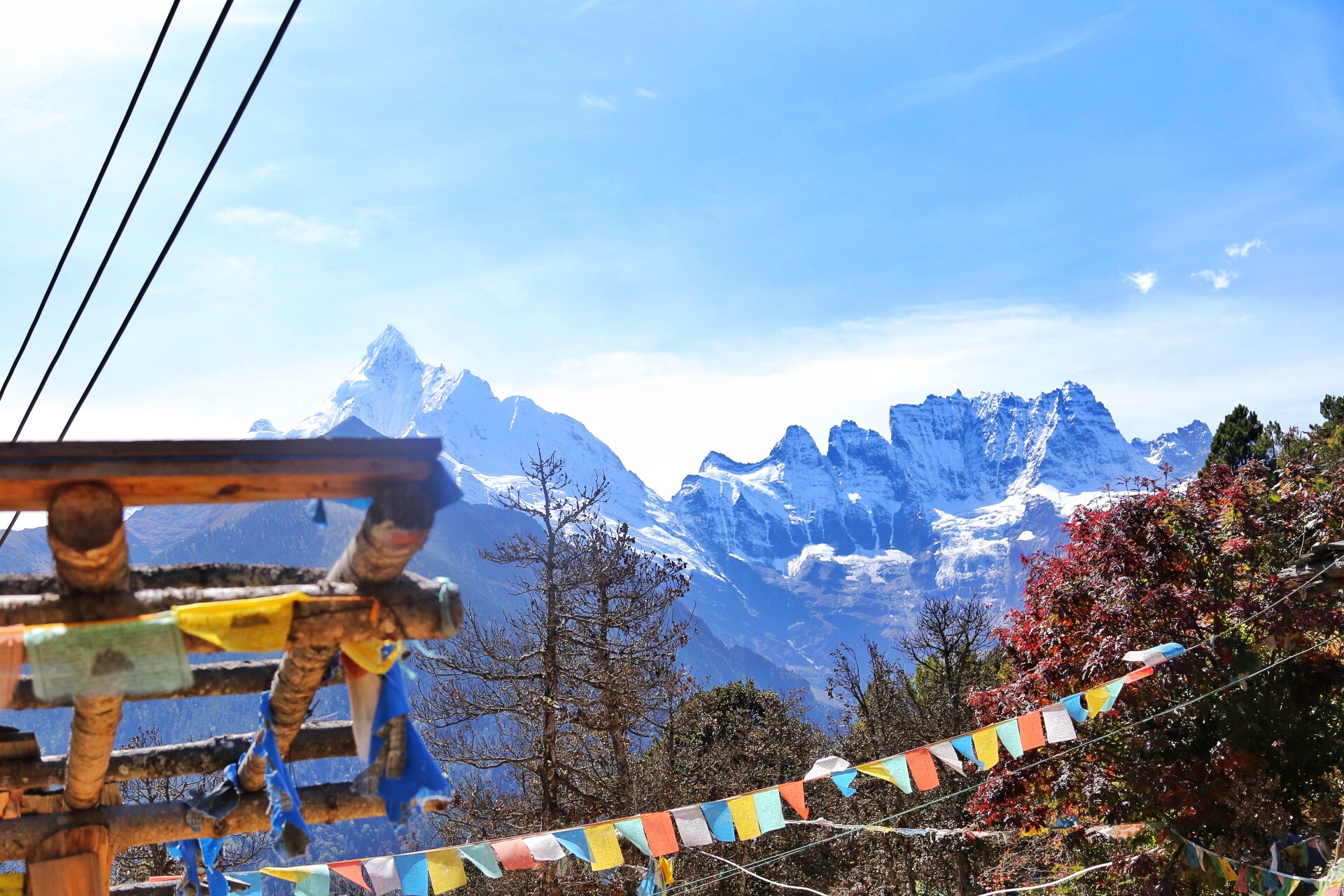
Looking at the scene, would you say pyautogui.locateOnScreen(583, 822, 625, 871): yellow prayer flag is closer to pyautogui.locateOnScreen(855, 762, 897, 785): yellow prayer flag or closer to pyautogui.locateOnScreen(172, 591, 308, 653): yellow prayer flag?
pyautogui.locateOnScreen(855, 762, 897, 785): yellow prayer flag

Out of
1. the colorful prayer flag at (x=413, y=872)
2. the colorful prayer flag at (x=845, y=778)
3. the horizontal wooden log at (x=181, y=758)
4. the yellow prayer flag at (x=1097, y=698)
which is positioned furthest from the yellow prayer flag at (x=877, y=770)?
the horizontal wooden log at (x=181, y=758)

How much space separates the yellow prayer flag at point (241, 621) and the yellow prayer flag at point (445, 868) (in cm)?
399

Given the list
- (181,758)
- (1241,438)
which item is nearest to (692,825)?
(181,758)

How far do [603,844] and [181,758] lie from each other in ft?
10.0

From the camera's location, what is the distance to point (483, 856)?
627 cm

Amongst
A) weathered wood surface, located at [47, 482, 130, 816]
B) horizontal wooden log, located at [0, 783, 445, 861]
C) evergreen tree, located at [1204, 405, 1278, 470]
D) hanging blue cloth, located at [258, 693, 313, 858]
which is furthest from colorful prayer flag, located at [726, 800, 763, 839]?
evergreen tree, located at [1204, 405, 1278, 470]

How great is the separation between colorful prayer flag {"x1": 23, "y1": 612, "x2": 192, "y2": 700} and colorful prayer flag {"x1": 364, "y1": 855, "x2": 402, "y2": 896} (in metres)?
4.00

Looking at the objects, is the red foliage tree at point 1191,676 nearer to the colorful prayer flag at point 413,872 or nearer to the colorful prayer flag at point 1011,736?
the colorful prayer flag at point 1011,736

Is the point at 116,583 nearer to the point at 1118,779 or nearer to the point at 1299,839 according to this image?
the point at 1118,779

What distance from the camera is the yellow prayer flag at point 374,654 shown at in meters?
2.74

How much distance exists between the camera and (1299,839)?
8234 millimetres

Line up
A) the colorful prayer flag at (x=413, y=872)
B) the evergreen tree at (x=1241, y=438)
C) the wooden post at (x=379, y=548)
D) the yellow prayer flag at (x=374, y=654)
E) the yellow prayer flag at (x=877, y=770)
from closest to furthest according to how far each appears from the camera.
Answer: the wooden post at (x=379, y=548)
the yellow prayer flag at (x=374, y=654)
the colorful prayer flag at (x=413, y=872)
the yellow prayer flag at (x=877, y=770)
the evergreen tree at (x=1241, y=438)

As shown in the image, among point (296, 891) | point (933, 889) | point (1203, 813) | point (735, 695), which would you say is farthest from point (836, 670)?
point (296, 891)

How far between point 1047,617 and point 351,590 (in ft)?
25.5
